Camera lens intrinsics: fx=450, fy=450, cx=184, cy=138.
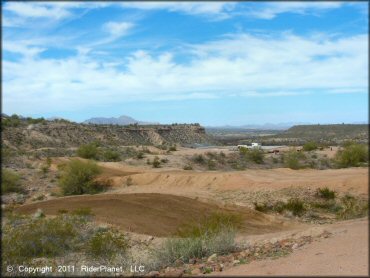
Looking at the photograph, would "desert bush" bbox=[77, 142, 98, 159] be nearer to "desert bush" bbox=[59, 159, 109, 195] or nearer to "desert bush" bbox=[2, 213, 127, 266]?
"desert bush" bbox=[59, 159, 109, 195]

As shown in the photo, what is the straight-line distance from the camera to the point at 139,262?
45.3ft

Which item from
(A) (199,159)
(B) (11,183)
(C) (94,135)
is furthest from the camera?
(C) (94,135)

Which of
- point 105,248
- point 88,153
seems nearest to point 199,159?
point 88,153

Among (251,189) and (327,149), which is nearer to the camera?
(251,189)

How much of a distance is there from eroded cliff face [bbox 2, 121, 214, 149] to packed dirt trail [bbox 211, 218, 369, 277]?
60.7 m

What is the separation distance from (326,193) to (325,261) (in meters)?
17.7

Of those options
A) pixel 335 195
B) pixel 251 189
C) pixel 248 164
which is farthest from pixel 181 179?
pixel 248 164

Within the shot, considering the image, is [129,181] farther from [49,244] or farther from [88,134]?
[88,134]

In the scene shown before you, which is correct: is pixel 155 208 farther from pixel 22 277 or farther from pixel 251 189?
pixel 22 277

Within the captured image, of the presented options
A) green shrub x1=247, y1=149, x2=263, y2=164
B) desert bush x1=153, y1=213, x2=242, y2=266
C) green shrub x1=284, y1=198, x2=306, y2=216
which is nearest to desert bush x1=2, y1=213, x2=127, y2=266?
desert bush x1=153, y1=213, x2=242, y2=266

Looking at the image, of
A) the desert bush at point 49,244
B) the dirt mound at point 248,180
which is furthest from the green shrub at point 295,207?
Answer: the desert bush at point 49,244

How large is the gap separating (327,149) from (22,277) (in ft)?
178

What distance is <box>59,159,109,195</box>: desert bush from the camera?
1483 inches

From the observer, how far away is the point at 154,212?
2523 centimetres
